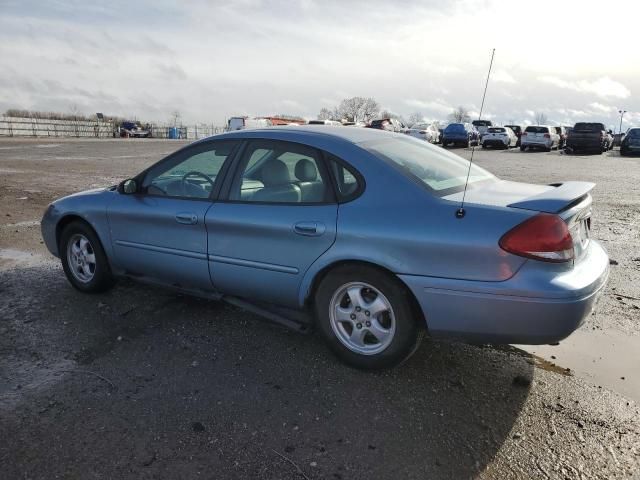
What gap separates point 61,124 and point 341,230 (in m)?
62.1

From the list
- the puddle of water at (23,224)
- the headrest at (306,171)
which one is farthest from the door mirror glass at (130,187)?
the puddle of water at (23,224)

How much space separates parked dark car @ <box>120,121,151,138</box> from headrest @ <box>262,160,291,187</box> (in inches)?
2583

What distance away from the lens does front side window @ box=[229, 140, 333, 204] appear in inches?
137

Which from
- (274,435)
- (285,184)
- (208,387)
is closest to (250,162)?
(285,184)

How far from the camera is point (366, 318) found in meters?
3.25

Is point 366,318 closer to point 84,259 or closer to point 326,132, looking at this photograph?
point 326,132

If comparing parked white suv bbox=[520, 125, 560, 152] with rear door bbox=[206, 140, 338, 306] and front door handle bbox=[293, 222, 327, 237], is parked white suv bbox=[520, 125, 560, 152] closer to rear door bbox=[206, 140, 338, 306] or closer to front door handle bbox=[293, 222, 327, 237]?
rear door bbox=[206, 140, 338, 306]

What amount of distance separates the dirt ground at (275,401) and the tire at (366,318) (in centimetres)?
16

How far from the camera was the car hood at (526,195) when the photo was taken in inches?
115

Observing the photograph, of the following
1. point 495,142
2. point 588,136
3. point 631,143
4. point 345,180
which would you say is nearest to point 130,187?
point 345,180

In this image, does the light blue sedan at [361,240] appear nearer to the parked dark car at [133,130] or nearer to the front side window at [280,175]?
the front side window at [280,175]

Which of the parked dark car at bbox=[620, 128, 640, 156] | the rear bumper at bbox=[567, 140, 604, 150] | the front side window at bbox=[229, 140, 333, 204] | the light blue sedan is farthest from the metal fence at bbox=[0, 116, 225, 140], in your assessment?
the front side window at bbox=[229, 140, 333, 204]

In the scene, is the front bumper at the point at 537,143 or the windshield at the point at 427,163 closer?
the windshield at the point at 427,163

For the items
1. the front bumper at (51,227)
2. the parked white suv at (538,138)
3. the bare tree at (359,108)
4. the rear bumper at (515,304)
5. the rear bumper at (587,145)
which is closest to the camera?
the rear bumper at (515,304)
